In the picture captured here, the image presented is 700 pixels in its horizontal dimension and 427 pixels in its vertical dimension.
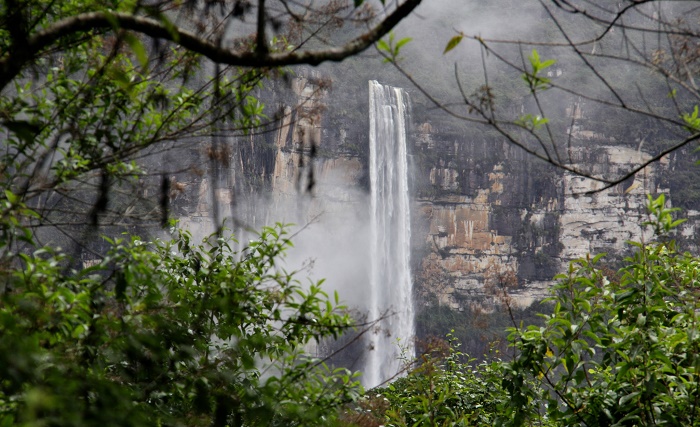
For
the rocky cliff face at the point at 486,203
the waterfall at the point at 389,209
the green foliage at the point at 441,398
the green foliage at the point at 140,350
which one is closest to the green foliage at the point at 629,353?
the green foliage at the point at 441,398

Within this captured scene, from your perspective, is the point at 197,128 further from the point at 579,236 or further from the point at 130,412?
the point at 579,236

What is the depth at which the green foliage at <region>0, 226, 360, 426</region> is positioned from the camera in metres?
0.82

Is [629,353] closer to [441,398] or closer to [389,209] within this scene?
[441,398]

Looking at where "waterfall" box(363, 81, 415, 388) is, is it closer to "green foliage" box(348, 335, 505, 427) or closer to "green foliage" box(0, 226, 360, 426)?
"green foliage" box(348, 335, 505, 427)

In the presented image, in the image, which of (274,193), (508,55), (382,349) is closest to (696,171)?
(508,55)

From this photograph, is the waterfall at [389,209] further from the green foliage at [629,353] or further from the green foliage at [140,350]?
the green foliage at [140,350]

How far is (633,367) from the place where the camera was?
1735mm

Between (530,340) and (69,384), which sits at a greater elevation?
(69,384)

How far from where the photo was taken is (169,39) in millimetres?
1058

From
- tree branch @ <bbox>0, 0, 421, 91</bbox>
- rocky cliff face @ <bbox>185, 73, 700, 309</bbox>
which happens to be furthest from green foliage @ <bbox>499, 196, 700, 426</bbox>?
rocky cliff face @ <bbox>185, 73, 700, 309</bbox>

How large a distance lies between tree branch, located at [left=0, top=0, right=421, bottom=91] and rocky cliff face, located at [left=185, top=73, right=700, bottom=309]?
1021 inches

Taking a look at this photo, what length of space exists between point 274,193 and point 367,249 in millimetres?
4638

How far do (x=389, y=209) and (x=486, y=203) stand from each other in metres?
6.86

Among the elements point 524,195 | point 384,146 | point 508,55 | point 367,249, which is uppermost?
point 508,55
